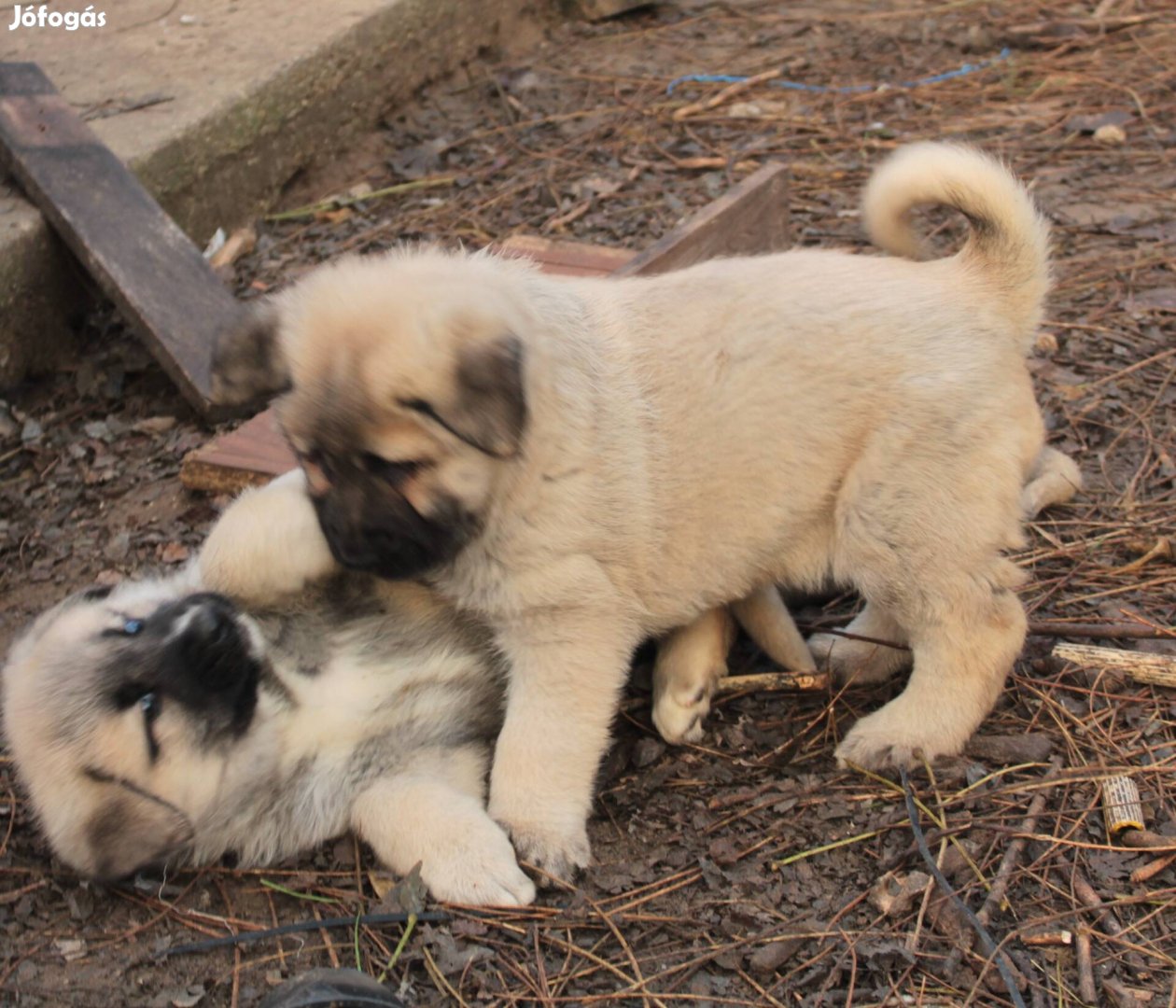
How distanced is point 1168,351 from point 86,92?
527 centimetres

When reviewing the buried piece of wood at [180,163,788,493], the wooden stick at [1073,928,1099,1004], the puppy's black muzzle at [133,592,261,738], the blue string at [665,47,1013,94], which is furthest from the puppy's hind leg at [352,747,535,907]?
the blue string at [665,47,1013,94]

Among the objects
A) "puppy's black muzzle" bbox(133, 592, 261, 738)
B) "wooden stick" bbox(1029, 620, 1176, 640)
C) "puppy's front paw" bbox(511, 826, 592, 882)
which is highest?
"puppy's black muzzle" bbox(133, 592, 261, 738)

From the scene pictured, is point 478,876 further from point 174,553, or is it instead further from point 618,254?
point 618,254

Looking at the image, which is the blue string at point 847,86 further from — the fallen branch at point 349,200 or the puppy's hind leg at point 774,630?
the puppy's hind leg at point 774,630

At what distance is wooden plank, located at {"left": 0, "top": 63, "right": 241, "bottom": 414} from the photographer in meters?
5.22

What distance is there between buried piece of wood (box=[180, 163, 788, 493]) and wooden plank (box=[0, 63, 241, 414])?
1.31 ft

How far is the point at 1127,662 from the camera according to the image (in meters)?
3.94

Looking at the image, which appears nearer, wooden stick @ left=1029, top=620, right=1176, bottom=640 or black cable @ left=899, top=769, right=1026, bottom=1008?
black cable @ left=899, top=769, right=1026, bottom=1008

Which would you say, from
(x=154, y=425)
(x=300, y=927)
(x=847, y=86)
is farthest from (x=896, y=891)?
(x=847, y=86)

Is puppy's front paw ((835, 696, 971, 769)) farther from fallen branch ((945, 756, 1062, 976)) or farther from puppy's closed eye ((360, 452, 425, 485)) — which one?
puppy's closed eye ((360, 452, 425, 485))

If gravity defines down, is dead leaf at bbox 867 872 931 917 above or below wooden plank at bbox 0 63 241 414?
below

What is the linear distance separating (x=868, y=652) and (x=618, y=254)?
2.47 m

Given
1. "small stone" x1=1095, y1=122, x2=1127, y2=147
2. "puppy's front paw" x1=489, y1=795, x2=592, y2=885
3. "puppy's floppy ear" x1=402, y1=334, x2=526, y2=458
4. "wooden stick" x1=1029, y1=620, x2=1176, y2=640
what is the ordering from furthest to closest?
"small stone" x1=1095, y1=122, x2=1127, y2=147 < "wooden stick" x1=1029, y1=620, x2=1176, y2=640 < "puppy's front paw" x1=489, y1=795, x2=592, y2=885 < "puppy's floppy ear" x1=402, y1=334, x2=526, y2=458

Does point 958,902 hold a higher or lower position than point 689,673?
lower
